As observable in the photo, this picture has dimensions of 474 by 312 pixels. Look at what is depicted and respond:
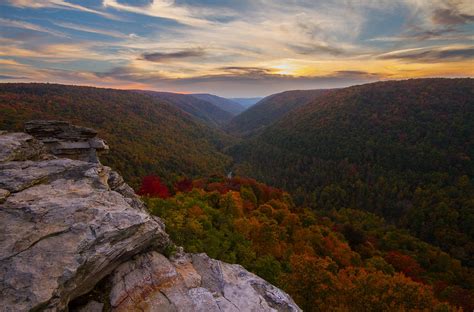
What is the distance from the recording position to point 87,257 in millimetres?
10406

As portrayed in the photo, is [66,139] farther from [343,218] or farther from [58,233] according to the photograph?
[343,218]

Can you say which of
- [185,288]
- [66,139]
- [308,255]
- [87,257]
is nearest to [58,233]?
[87,257]

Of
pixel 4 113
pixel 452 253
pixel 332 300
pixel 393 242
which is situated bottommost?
pixel 452 253

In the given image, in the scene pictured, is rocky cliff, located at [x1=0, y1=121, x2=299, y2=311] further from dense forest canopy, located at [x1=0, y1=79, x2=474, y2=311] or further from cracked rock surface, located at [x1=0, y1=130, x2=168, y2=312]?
dense forest canopy, located at [x1=0, y1=79, x2=474, y2=311]

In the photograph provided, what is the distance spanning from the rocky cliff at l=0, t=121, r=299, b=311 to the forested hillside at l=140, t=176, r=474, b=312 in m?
17.0

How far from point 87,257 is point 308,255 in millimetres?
45041

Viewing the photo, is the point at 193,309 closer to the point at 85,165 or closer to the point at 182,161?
the point at 85,165

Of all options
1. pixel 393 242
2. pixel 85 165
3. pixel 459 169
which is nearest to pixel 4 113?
pixel 85 165

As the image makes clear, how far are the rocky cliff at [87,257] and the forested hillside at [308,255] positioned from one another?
55.7 feet

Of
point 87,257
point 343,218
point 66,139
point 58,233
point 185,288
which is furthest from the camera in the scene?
point 343,218

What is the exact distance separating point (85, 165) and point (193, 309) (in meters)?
9.70

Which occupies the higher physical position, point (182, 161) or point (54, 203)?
point (54, 203)

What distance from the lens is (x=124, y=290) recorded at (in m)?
11.8

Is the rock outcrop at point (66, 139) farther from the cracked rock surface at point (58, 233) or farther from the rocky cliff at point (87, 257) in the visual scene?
the cracked rock surface at point (58, 233)
